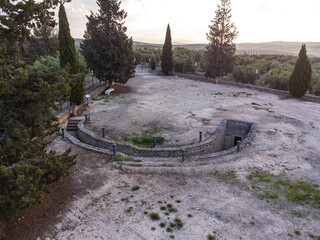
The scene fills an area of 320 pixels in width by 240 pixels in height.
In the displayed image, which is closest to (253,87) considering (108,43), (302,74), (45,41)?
(302,74)

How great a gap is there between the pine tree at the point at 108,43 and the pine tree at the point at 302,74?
1784 centimetres

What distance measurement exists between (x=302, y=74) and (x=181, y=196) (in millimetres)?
21975

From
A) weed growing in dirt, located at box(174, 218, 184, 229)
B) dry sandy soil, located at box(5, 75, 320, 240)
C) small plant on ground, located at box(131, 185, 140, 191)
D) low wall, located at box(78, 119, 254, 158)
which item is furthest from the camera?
low wall, located at box(78, 119, 254, 158)

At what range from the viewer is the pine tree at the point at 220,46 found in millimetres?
32719

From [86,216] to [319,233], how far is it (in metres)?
7.19

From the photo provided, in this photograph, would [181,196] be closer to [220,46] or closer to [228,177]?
[228,177]

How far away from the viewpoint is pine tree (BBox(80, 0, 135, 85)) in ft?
76.0

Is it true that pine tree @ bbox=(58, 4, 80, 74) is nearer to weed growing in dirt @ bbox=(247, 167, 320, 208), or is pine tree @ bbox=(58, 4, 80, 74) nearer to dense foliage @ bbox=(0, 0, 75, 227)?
dense foliage @ bbox=(0, 0, 75, 227)

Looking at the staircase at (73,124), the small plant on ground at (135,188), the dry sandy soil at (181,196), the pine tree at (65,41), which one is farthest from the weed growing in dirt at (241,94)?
the small plant on ground at (135,188)

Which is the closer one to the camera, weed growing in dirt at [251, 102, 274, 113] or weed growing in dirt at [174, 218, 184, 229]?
weed growing in dirt at [174, 218, 184, 229]

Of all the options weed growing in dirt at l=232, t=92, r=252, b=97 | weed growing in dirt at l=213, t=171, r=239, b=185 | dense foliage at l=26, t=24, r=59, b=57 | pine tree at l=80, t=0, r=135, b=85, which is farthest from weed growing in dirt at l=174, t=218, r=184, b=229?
dense foliage at l=26, t=24, r=59, b=57

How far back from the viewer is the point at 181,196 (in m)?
8.52

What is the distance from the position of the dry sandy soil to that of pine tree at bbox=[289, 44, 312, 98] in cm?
847

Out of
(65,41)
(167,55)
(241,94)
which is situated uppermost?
(65,41)
